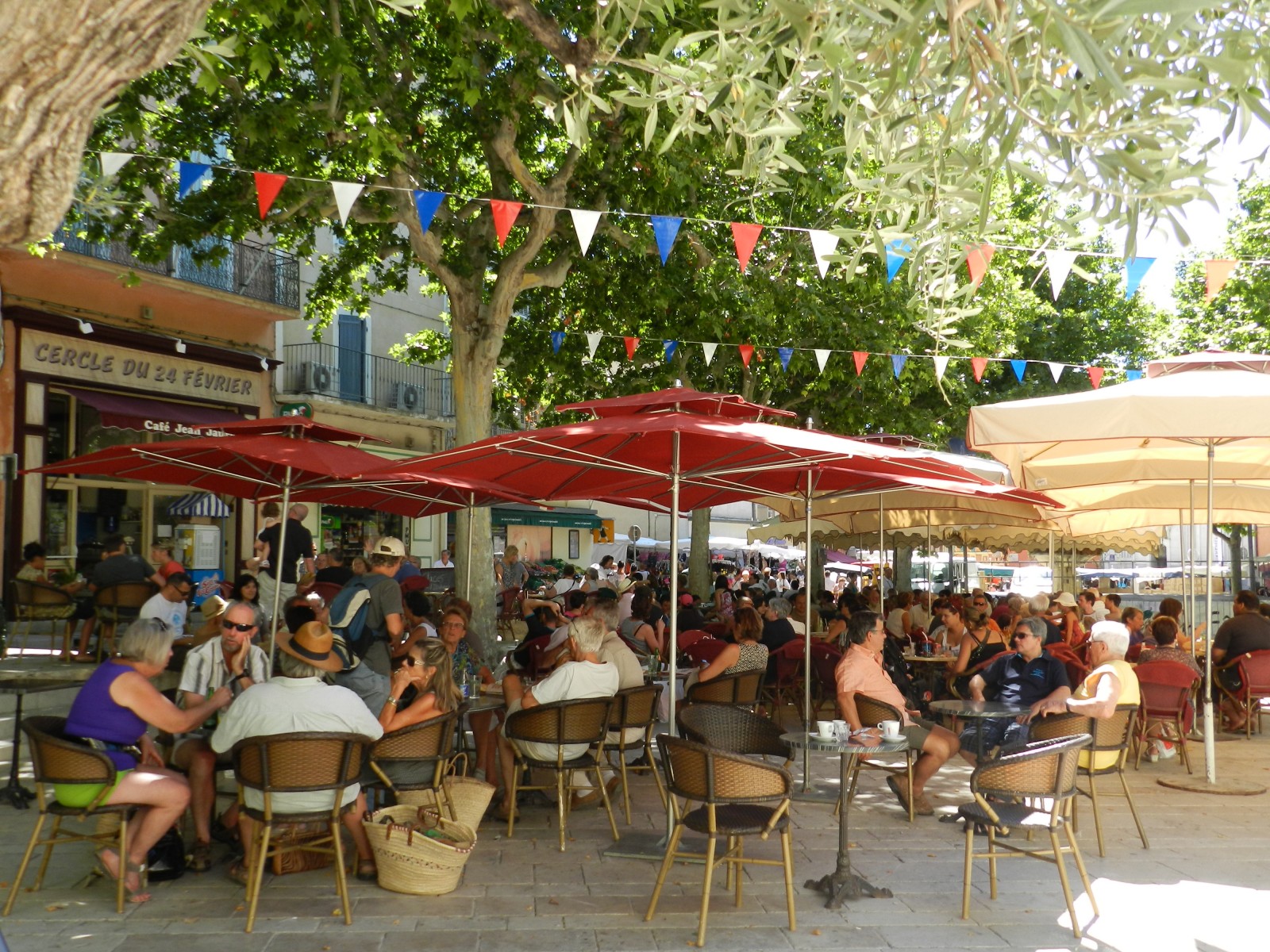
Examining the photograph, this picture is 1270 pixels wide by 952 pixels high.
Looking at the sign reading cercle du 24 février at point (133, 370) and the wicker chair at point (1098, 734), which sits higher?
the sign reading cercle du 24 février at point (133, 370)

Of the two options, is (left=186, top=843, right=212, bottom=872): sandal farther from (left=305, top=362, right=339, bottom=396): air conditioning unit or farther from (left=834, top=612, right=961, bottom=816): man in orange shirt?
(left=305, top=362, right=339, bottom=396): air conditioning unit

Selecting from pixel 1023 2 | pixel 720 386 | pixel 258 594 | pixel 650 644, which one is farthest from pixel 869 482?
pixel 720 386

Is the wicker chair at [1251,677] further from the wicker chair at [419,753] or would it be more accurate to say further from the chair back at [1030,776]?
the wicker chair at [419,753]

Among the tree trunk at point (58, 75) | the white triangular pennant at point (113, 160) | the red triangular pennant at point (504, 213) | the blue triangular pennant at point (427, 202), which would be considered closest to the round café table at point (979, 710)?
the red triangular pennant at point (504, 213)

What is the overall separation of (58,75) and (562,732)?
4657 mm

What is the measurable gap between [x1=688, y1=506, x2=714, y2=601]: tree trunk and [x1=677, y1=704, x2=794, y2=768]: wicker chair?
45.6ft

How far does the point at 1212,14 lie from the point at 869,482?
3.86 meters

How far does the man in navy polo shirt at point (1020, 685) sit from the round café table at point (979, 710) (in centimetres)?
3

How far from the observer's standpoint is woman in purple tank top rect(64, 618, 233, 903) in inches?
201

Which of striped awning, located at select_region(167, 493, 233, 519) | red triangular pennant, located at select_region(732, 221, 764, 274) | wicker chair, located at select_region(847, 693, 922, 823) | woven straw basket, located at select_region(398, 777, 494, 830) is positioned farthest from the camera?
striped awning, located at select_region(167, 493, 233, 519)

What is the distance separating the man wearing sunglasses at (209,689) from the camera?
570cm

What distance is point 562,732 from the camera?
6305 millimetres

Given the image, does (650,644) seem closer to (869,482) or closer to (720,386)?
(869,482)

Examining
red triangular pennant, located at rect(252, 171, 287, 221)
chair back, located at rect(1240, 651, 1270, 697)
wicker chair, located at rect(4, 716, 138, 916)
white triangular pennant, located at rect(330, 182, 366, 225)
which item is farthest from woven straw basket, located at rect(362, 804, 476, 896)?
chair back, located at rect(1240, 651, 1270, 697)
